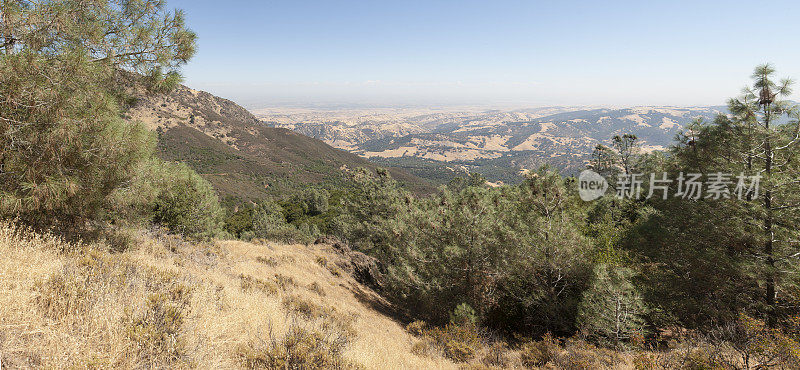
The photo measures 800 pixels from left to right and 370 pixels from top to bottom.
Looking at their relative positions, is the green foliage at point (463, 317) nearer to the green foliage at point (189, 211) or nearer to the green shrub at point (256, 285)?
the green shrub at point (256, 285)

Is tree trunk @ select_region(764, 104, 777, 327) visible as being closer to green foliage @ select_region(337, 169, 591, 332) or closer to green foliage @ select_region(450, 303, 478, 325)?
green foliage @ select_region(337, 169, 591, 332)

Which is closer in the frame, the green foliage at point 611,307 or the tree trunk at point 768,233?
the green foliage at point 611,307

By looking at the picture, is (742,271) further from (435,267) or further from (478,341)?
(435,267)

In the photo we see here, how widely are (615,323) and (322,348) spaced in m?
9.29

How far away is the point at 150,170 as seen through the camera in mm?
6824

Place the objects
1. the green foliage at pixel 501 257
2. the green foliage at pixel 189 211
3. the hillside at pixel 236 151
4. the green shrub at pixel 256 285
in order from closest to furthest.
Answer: the green shrub at pixel 256 285, the green foliage at pixel 501 257, the green foliage at pixel 189 211, the hillside at pixel 236 151

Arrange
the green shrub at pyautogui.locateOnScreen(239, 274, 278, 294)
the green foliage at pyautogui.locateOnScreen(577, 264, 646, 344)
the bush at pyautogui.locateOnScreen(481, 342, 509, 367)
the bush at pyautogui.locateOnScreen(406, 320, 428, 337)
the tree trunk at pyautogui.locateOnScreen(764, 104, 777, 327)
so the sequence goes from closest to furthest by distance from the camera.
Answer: the bush at pyautogui.locateOnScreen(481, 342, 509, 367) < the green foliage at pyautogui.locateOnScreen(577, 264, 646, 344) < the green shrub at pyautogui.locateOnScreen(239, 274, 278, 294) < the tree trunk at pyautogui.locateOnScreen(764, 104, 777, 327) < the bush at pyautogui.locateOnScreen(406, 320, 428, 337)

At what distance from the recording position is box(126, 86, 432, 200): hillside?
98125mm

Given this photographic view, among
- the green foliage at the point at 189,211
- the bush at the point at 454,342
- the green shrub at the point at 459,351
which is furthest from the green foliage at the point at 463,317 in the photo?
the green foliage at the point at 189,211

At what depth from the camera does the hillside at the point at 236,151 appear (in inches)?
3863

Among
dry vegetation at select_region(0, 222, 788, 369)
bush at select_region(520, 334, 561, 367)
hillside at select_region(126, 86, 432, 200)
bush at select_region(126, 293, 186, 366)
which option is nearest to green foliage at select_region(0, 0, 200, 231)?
dry vegetation at select_region(0, 222, 788, 369)

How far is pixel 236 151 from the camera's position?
12625cm

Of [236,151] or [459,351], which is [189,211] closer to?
[459,351]

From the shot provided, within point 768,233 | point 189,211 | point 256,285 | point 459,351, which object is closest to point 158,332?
point 256,285
